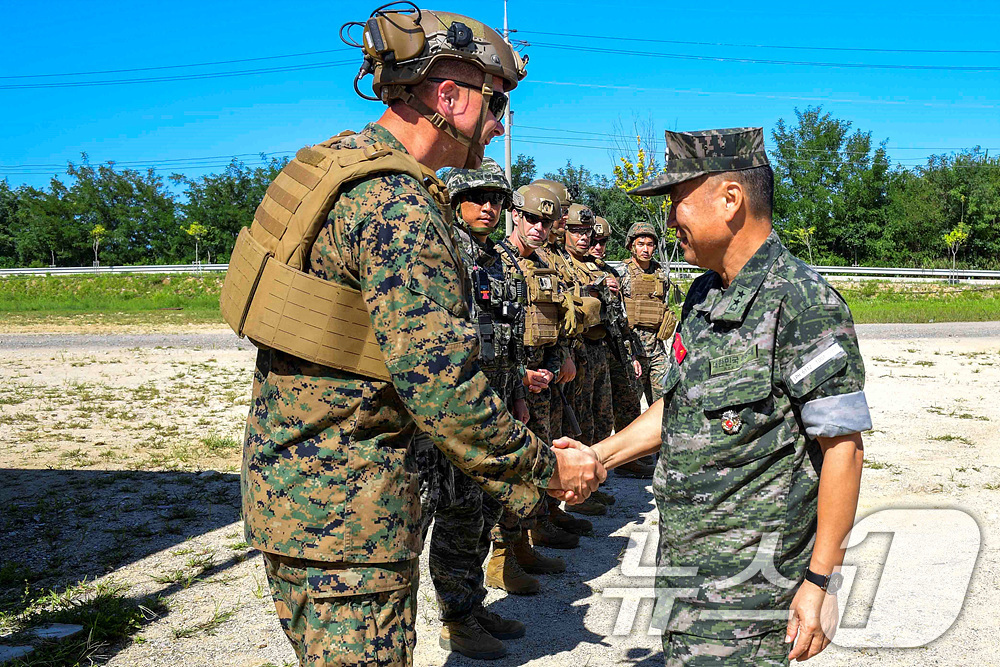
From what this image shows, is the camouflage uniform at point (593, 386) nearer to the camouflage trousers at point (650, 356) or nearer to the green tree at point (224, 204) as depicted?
the camouflage trousers at point (650, 356)

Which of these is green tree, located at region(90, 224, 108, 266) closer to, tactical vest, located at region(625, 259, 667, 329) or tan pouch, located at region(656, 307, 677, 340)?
tactical vest, located at region(625, 259, 667, 329)

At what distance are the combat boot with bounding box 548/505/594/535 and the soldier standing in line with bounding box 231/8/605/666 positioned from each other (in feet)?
12.7

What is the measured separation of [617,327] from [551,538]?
8.47ft

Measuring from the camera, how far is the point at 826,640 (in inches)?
91.0

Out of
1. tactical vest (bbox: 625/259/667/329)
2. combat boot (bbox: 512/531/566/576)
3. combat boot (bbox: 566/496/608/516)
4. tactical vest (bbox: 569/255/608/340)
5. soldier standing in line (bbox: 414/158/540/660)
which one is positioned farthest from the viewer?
A: tactical vest (bbox: 625/259/667/329)

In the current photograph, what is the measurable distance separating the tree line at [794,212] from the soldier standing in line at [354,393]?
4524 cm

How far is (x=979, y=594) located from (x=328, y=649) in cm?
417

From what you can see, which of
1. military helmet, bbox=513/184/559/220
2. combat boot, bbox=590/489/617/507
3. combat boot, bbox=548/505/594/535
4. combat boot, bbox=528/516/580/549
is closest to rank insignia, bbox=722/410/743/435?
combat boot, bbox=528/516/580/549

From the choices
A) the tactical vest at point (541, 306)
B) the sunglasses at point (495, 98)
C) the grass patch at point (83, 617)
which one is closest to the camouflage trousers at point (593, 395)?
the tactical vest at point (541, 306)

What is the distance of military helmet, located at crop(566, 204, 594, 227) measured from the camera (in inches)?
302

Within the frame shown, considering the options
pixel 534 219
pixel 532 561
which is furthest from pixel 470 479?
pixel 534 219

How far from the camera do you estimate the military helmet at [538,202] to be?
6.21 m

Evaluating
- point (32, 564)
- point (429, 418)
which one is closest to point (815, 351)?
point (429, 418)

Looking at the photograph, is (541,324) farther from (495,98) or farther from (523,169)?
(523,169)
